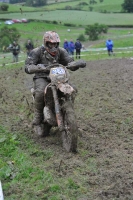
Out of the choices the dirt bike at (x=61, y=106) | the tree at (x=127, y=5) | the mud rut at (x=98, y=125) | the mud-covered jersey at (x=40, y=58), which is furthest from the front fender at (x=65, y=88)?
the tree at (x=127, y=5)

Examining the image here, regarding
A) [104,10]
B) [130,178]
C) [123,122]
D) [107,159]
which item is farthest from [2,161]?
[104,10]

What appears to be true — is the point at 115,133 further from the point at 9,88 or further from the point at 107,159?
the point at 9,88

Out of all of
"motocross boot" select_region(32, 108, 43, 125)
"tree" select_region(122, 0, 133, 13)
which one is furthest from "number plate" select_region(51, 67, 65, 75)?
"tree" select_region(122, 0, 133, 13)

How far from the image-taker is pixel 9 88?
15.7m

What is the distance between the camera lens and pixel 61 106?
7.88 metres

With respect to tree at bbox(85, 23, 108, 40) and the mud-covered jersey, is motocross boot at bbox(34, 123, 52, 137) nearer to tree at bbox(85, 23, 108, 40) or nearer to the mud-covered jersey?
the mud-covered jersey

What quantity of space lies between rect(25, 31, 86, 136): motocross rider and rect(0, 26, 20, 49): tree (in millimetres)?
31187

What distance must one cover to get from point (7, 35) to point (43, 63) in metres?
32.2

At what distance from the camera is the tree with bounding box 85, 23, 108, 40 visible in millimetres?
42406

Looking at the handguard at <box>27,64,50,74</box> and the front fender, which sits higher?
the handguard at <box>27,64,50,74</box>

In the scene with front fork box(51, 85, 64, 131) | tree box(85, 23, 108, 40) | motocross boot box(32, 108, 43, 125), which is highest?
front fork box(51, 85, 64, 131)

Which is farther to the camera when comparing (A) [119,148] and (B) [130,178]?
(A) [119,148]

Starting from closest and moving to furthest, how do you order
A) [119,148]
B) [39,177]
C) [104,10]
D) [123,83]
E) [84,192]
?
[84,192] < [39,177] < [119,148] < [123,83] < [104,10]

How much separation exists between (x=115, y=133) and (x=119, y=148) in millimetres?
1054
